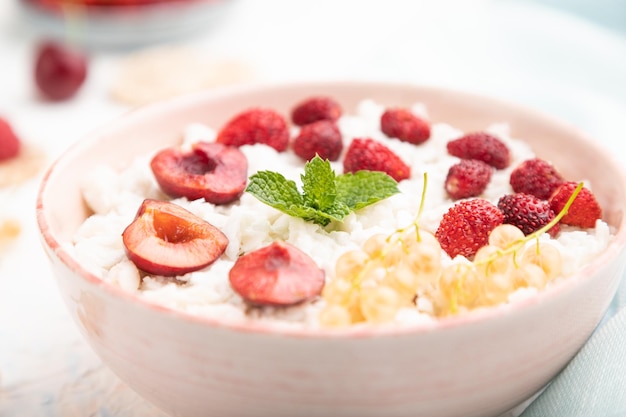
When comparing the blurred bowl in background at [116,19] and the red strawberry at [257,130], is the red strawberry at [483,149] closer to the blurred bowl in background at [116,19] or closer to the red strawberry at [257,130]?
the red strawberry at [257,130]

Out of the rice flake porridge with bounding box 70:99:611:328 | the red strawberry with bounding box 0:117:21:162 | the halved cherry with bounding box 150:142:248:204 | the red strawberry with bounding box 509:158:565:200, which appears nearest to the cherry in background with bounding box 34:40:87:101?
the red strawberry with bounding box 0:117:21:162

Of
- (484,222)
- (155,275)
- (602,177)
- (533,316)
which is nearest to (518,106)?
(602,177)

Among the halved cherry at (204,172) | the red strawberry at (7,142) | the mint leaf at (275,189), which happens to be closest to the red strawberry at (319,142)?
the halved cherry at (204,172)

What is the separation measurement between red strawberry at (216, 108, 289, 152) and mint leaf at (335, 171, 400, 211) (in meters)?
0.26

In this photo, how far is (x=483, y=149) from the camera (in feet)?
5.19

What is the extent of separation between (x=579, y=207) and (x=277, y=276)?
0.56 meters

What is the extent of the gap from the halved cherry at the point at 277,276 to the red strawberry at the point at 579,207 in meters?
A: 0.46

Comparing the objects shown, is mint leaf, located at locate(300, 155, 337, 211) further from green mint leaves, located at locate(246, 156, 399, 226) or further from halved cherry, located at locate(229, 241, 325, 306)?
halved cherry, located at locate(229, 241, 325, 306)

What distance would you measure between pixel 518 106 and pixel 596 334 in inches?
23.3

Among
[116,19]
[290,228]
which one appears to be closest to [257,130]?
[290,228]

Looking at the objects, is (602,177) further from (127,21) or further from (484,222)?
(127,21)

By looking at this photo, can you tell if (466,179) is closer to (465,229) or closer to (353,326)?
(465,229)

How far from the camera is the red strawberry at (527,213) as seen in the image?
4.46 feet

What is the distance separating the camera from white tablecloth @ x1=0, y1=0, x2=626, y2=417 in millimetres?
1560
